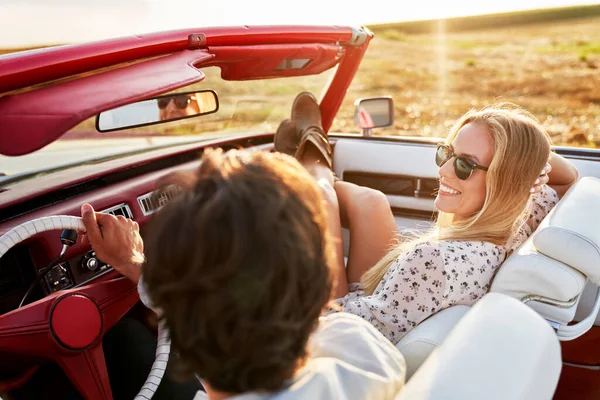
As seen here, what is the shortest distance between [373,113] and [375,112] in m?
0.02

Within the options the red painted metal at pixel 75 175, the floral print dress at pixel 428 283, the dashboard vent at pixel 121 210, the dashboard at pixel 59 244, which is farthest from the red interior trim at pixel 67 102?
the floral print dress at pixel 428 283

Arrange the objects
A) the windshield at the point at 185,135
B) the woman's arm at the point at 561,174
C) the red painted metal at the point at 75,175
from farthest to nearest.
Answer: the windshield at the point at 185,135, the woman's arm at the point at 561,174, the red painted metal at the point at 75,175

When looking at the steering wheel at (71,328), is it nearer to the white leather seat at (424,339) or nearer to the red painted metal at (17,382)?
the red painted metal at (17,382)

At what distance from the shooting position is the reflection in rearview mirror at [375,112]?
12.5 ft

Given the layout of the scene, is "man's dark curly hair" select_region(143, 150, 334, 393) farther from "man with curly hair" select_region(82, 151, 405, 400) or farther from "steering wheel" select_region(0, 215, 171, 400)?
"steering wheel" select_region(0, 215, 171, 400)

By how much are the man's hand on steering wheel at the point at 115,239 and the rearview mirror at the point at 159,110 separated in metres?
0.53

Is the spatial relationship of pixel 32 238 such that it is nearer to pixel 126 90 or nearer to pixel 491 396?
pixel 126 90

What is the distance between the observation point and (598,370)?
250cm

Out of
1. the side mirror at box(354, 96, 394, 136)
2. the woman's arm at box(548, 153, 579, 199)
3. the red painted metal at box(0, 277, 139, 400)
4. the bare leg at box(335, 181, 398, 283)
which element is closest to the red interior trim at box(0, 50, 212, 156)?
the red painted metal at box(0, 277, 139, 400)

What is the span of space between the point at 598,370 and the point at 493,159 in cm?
114

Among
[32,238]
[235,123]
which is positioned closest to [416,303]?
[32,238]

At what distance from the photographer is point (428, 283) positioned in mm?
1800

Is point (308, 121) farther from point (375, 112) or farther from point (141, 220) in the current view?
point (141, 220)

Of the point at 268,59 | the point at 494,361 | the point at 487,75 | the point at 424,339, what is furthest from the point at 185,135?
the point at 487,75
